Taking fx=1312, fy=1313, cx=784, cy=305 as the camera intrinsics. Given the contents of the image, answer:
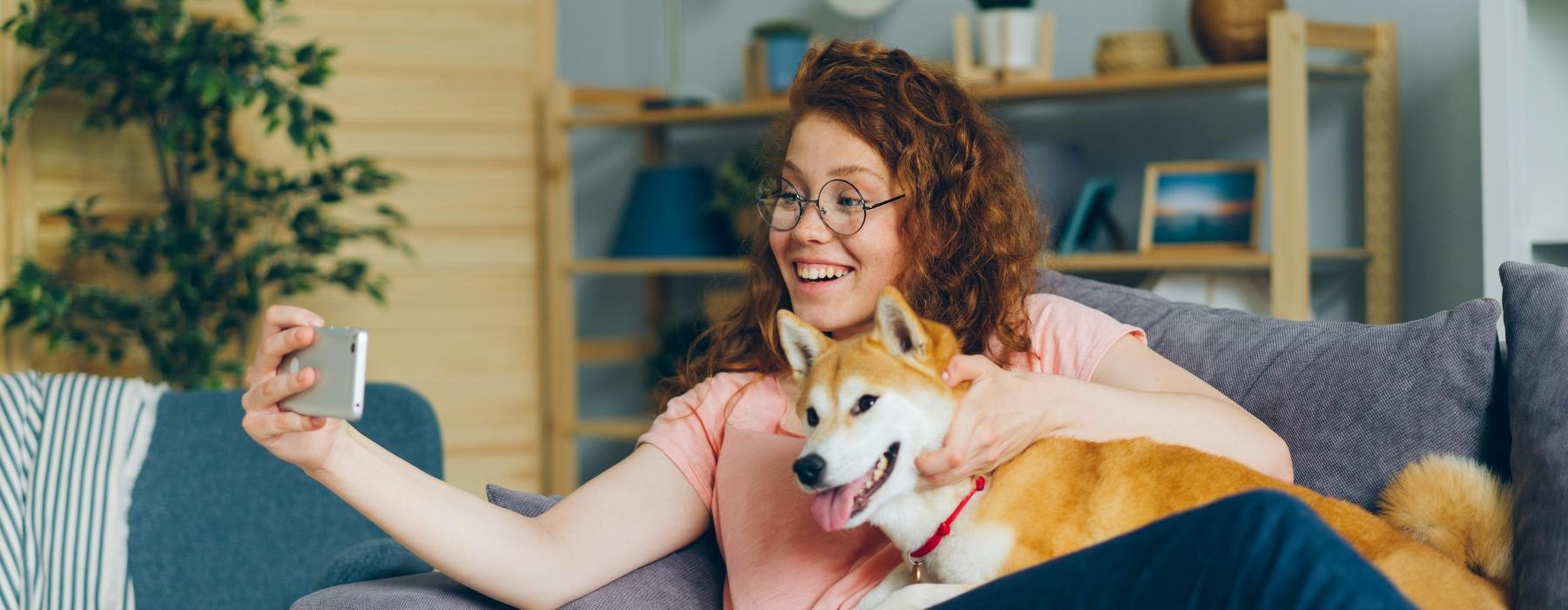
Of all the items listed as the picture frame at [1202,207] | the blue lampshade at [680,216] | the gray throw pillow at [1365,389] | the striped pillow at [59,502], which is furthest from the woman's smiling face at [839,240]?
the blue lampshade at [680,216]

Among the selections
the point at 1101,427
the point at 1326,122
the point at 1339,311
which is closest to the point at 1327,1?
the point at 1326,122

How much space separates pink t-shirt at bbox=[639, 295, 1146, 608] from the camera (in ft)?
4.59

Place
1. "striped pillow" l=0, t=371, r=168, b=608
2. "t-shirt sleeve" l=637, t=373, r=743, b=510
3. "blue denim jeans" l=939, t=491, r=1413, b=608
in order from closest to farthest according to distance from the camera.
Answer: "blue denim jeans" l=939, t=491, r=1413, b=608
"t-shirt sleeve" l=637, t=373, r=743, b=510
"striped pillow" l=0, t=371, r=168, b=608

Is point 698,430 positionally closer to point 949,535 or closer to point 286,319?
point 949,535

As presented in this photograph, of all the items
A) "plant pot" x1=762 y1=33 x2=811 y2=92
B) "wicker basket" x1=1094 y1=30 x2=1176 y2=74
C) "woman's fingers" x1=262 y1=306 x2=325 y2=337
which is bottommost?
"woman's fingers" x1=262 y1=306 x2=325 y2=337

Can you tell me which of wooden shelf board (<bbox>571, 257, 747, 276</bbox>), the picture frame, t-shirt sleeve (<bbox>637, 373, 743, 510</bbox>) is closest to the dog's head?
t-shirt sleeve (<bbox>637, 373, 743, 510</bbox>)

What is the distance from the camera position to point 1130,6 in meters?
3.24

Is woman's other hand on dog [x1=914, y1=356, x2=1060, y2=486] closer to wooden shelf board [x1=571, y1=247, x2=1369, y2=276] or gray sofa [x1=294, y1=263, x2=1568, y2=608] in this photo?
gray sofa [x1=294, y1=263, x2=1568, y2=608]

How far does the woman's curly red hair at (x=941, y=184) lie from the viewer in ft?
4.93

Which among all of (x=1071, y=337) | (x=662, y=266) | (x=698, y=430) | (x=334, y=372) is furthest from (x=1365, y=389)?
(x=662, y=266)

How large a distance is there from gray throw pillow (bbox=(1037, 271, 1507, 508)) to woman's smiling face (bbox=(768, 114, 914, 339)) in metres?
0.38

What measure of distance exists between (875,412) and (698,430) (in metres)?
0.41

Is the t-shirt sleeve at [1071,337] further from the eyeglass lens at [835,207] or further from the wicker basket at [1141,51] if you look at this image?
the wicker basket at [1141,51]

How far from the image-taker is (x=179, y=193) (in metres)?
3.00
